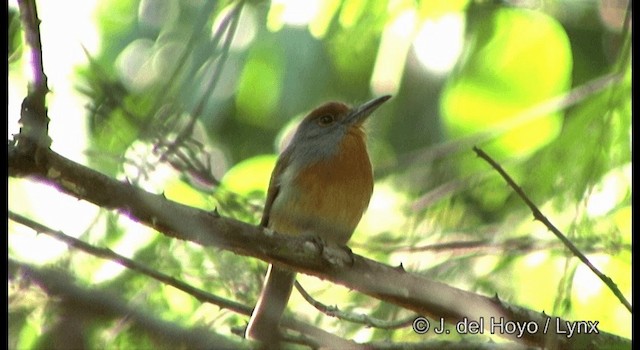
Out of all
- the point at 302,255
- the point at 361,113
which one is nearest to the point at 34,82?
the point at 302,255

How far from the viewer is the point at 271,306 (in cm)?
391

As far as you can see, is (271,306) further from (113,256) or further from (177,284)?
(113,256)

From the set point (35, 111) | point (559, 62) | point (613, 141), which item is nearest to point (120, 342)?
point (35, 111)

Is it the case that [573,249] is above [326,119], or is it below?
below

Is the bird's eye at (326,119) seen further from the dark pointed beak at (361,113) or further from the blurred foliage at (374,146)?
A: the blurred foliage at (374,146)

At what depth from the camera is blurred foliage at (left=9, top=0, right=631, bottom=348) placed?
3.70 metres

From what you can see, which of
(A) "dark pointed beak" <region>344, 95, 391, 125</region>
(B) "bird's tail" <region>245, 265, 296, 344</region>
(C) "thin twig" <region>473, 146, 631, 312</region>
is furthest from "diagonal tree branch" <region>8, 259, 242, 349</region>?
(A) "dark pointed beak" <region>344, 95, 391, 125</region>

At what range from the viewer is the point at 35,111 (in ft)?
9.19

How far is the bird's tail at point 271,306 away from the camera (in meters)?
3.66

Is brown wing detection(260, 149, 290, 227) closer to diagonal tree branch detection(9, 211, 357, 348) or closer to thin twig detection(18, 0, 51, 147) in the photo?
diagonal tree branch detection(9, 211, 357, 348)

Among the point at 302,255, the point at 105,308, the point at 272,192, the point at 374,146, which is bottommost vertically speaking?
the point at 105,308

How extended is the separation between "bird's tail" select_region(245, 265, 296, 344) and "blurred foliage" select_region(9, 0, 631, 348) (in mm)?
95

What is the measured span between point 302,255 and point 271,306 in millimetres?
507

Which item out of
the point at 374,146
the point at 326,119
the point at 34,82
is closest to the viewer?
the point at 34,82
